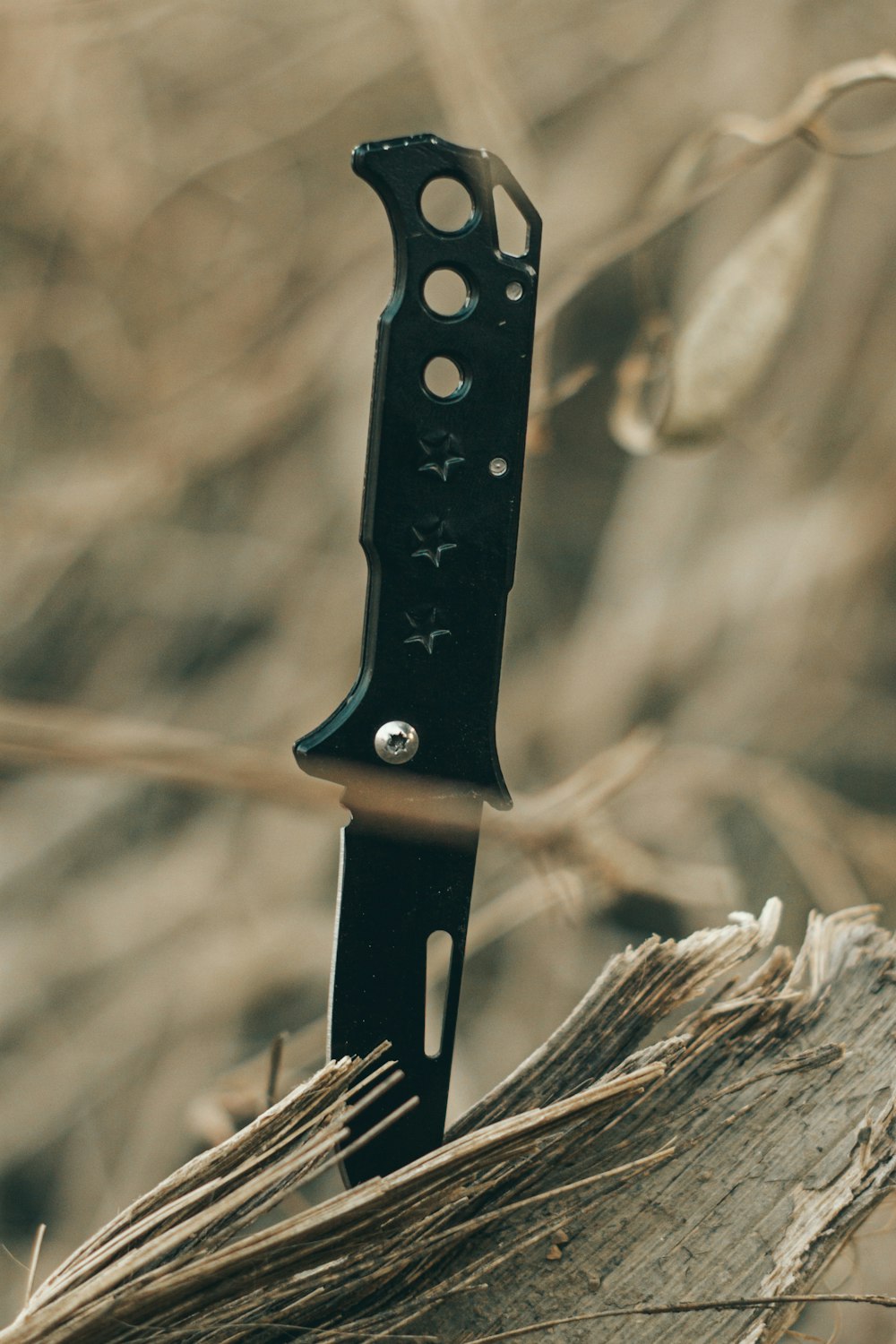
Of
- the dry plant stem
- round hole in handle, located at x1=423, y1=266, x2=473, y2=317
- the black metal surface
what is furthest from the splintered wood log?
round hole in handle, located at x1=423, y1=266, x2=473, y2=317

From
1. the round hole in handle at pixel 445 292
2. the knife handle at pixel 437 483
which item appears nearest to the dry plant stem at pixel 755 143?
the round hole in handle at pixel 445 292

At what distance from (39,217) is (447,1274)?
2.42 feet

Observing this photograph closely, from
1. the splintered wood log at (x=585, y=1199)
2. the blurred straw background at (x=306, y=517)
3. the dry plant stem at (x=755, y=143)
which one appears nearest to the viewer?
the splintered wood log at (x=585, y=1199)

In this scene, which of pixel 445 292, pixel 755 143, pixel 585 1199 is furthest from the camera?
pixel 445 292

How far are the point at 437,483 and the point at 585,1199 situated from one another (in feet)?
0.69

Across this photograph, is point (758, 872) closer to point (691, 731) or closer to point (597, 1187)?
point (691, 731)

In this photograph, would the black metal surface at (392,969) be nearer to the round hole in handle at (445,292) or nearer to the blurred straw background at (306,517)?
the blurred straw background at (306,517)

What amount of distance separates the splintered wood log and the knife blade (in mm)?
24

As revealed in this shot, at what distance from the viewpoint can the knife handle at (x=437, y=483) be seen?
31 cm

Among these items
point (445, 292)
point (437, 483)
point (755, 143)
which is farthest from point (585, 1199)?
point (445, 292)

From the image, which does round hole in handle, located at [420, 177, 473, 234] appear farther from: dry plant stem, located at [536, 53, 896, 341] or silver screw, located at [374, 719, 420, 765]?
silver screw, located at [374, 719, 420, 765]

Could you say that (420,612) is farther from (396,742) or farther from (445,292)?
(445,292)

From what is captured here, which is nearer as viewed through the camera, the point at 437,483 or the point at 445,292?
the point at 437,483

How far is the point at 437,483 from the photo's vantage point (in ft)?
1.03
